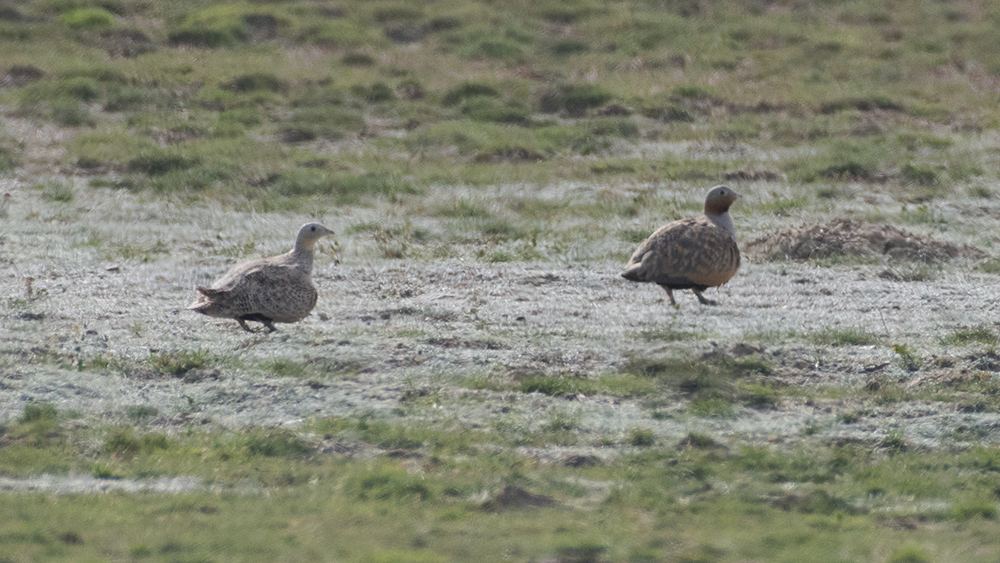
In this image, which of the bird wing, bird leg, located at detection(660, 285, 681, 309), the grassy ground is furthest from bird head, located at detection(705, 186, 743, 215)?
bird leg, located at detection(660, 285, 681, 309)

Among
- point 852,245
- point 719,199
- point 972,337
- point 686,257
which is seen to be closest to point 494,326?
point 686,257

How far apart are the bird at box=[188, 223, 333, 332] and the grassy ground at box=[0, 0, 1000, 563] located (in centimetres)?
28

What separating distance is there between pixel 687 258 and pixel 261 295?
4.53 m

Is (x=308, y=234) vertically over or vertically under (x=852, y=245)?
over

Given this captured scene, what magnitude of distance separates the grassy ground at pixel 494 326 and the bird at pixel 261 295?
281mm

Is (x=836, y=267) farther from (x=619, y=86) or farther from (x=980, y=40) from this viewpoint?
(x=980, y=40)

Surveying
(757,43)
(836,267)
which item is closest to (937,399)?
(836,267)

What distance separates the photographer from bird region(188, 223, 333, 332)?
11.4 m

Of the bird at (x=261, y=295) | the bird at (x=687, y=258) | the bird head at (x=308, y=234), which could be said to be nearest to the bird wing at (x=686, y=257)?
the bird at (x=687, y=258)

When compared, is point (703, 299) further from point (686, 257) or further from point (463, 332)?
point (463, 332)

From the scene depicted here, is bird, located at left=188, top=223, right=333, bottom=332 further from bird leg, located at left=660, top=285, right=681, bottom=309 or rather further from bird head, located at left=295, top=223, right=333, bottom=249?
bird leg, located at left=660, top=285, right=681, bottom=309

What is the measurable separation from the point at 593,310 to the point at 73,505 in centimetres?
656

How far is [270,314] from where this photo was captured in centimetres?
1145

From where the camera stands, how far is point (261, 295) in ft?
37.4
